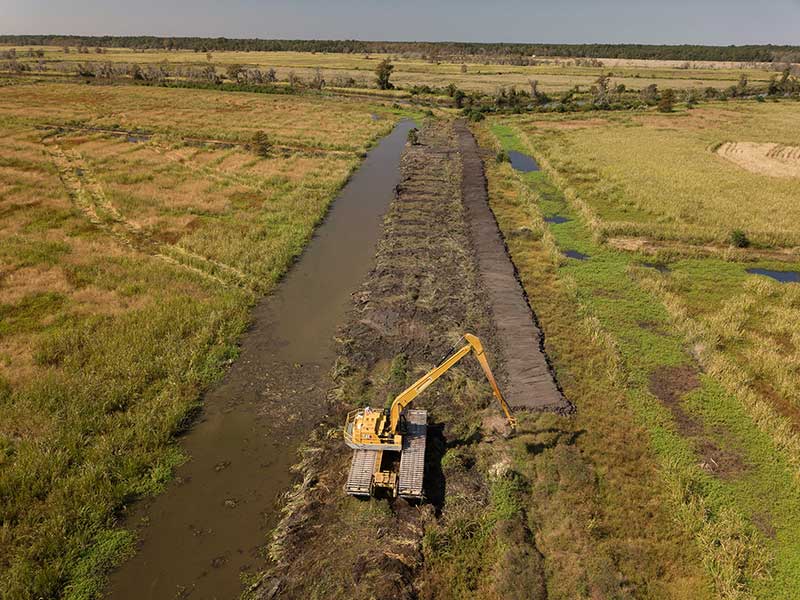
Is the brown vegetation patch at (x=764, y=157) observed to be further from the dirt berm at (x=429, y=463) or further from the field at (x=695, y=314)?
the dirt berm at (x=429, y=463)

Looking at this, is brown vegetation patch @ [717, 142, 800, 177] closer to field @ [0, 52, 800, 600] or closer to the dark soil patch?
field @ [0, 52, 800, 600]

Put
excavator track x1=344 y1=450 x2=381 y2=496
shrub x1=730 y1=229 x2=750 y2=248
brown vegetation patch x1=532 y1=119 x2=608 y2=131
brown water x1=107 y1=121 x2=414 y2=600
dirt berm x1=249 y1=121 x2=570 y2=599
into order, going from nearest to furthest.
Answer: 1. dirt berm x1=249 y1=121 x2=570 y2=599
2. brown water x1=107 y1=121 x2=414 y2=600
3. excavator track x1=344 y1=450 x2=381 y2=496
4. shrub x1=730 y1=229 x2=750 y2=248
5. brown vegetation patch x1=532 y1=119 x2=608 y2=131

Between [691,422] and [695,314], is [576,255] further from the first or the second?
[691,422]

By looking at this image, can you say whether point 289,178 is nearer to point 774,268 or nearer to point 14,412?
point 14,412

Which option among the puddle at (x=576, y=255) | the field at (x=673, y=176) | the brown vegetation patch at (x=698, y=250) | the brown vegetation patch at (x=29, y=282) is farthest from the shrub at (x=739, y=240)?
the brown vegetation patch at (x=29, y=282)

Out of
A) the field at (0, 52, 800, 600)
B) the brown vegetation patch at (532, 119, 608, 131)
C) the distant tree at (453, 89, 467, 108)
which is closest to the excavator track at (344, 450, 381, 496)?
the field at (0, 52, 800, 600)

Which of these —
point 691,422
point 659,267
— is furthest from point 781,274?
point 691,422
